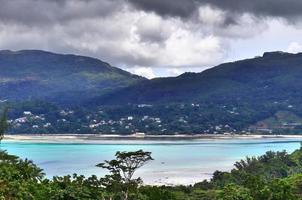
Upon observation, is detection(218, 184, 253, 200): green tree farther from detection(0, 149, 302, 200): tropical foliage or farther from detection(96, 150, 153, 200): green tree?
detection(96, 150, 153, 200): green tree

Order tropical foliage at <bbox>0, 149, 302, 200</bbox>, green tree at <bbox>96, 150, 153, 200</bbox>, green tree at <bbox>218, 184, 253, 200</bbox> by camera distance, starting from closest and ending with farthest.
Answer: tropical foliage at <bbox>0, 149, 302, 200</bbox> < green tree at <bbox>96, 150, 153, 200</bbox> < green tree at <bbox>218, 184, 253, 200</bbox>

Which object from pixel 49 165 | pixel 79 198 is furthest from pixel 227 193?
pixel 49 165

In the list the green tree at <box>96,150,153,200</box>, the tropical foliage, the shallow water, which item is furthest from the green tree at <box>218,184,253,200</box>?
the shallow water

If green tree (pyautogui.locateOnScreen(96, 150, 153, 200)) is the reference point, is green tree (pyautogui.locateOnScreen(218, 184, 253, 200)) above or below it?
below

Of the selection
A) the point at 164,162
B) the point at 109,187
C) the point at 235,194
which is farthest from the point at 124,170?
the point at 164,162

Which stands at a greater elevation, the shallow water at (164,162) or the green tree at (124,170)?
the green tree at (124,170)

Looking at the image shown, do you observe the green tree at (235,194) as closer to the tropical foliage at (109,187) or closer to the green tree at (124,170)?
the tropical foliage at (109,187)

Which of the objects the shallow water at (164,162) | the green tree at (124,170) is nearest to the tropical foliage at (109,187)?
the green tree at (124,170)

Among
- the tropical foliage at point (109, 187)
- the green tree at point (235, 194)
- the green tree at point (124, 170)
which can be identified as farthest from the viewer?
the green tree at point (235, 194)

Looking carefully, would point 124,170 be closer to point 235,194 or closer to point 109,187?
point 109,187

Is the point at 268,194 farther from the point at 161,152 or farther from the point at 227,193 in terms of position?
the point at 161,152
